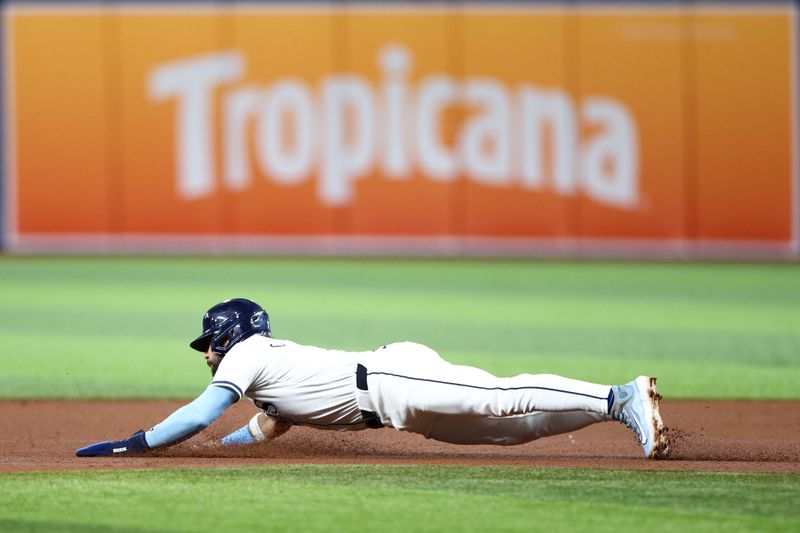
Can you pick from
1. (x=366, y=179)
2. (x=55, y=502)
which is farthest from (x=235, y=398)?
(x=366, y=179)

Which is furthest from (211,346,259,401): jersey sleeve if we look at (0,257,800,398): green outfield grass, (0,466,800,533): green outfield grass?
(0,257,800,398): green outfield grass

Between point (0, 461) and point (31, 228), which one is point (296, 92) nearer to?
point (31, 228)

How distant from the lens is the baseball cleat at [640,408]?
6.00m

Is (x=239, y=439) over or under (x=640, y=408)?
under

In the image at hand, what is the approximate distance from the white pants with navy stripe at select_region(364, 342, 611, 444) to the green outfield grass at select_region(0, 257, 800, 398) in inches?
115

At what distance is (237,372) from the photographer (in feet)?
19.7

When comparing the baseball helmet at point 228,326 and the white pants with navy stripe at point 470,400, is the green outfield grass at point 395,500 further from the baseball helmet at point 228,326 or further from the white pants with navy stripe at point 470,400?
the baseball helmet at point 228,326

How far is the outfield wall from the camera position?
853 inches

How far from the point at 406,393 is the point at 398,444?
38.8 inches

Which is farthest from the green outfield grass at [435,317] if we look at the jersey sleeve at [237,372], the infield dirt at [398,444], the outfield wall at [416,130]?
the jersey sleeve at [237,372]

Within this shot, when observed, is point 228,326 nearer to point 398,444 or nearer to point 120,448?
point 120,448

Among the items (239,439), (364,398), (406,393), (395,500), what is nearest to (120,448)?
(239,439)

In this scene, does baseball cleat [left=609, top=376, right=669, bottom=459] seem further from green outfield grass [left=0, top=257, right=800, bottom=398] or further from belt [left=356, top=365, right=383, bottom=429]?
green outfield grass [left=0, top=257, right=800, bottom=398]

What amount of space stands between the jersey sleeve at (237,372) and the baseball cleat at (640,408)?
1.54m
